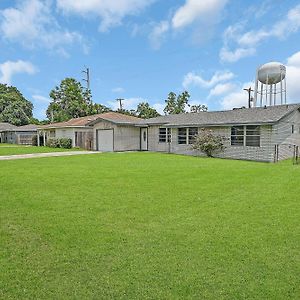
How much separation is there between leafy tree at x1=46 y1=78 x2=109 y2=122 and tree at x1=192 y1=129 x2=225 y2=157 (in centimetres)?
3077

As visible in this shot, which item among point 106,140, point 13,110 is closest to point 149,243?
point 106,140

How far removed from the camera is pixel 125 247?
4477 millimetres

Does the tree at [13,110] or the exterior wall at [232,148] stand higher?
the tree at [13,110]

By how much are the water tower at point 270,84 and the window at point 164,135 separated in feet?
27.8

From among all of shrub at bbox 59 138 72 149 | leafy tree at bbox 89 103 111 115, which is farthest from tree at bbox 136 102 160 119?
shrub at bbox 59 138 72 149

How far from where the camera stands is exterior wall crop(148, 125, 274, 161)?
1819 centimetres

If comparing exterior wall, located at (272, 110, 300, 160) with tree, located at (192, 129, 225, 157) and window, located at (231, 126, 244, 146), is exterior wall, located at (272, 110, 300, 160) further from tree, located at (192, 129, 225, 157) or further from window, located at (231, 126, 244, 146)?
tree, located at (192, 129, 225, 157)

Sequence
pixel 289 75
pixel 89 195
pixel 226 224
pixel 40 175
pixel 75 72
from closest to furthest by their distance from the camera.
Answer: pixel 226 224 < pixel 89 195 < pixel 40 175 < pixel 289 75 < pixel 75 72

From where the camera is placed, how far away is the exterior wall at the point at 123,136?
Answer: 2670 centimetres

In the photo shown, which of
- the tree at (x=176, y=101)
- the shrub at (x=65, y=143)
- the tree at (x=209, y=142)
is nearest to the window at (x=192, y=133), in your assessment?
the tree at (x=209, y=142)

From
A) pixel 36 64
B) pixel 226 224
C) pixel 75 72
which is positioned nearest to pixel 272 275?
pixel 226 224

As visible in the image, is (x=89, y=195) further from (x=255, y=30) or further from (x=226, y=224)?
(x=255, y=30)

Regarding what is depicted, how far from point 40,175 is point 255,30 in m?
15.4

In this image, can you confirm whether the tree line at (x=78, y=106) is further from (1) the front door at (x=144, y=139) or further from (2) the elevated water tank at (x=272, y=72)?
(2) the elevated water tank at (x=272, y=72)
